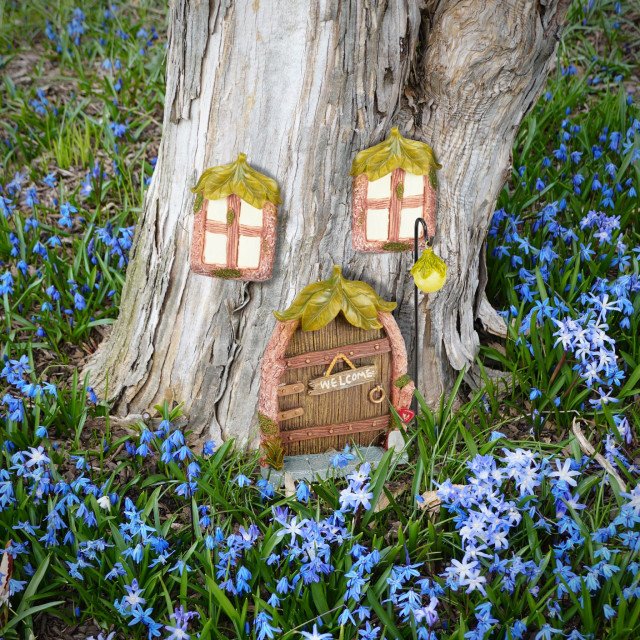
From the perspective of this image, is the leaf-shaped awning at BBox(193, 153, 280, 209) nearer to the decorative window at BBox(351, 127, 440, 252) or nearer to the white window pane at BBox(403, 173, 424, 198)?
the decorative window at BBox(351, 127, 440, 252)

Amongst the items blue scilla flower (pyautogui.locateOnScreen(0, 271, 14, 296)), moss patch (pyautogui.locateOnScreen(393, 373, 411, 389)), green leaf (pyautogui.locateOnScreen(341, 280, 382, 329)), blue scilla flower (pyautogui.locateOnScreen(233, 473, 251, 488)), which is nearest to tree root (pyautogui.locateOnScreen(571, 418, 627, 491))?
moss patch (pyautogui.locateOnScreen(393, 373, 411, 389))

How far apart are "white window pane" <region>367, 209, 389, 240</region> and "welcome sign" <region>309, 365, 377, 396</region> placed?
498 millimetres

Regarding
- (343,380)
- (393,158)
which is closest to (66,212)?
(343,380)

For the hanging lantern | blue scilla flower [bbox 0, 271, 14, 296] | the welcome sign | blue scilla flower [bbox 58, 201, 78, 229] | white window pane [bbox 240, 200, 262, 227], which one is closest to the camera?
the hanging lantern

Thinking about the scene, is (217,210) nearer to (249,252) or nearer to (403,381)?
(249,252)

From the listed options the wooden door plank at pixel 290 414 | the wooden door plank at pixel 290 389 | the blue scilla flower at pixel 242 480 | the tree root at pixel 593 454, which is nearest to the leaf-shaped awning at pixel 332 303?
the wooden door plank at pixel 290 389

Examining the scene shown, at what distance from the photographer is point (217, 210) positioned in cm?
267

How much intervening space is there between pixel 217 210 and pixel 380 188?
1.84ft

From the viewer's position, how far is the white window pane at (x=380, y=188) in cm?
268

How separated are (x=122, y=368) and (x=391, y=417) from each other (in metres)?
1.17

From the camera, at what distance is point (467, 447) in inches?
113

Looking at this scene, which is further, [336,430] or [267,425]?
[336,430]

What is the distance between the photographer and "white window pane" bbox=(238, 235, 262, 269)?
2689 mm

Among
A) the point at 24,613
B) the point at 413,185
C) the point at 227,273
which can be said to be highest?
the point at 413,185
